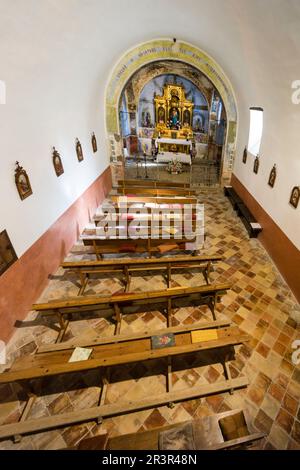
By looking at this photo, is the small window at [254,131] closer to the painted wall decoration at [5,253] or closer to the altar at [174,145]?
the altar at [174,145]

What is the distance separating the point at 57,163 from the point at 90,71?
357 centimetres

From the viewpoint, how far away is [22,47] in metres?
3.89

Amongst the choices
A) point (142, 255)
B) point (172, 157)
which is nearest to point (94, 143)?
point (142, 255)

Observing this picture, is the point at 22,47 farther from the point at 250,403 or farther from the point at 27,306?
the point at 250,403

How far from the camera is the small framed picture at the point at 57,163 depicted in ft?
18.9

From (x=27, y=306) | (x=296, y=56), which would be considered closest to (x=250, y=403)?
(x=27, y=306)

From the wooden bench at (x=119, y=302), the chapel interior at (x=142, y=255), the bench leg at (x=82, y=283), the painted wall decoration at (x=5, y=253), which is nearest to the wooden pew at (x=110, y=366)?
the chapel interior at (x=142, y=255)

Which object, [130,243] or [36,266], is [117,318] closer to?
[130,243]

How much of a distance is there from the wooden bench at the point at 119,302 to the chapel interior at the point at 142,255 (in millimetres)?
30

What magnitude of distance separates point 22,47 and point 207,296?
222 inches

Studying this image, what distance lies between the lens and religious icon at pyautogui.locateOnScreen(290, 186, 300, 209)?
488 centimetres

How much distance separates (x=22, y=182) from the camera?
4.54 metres
